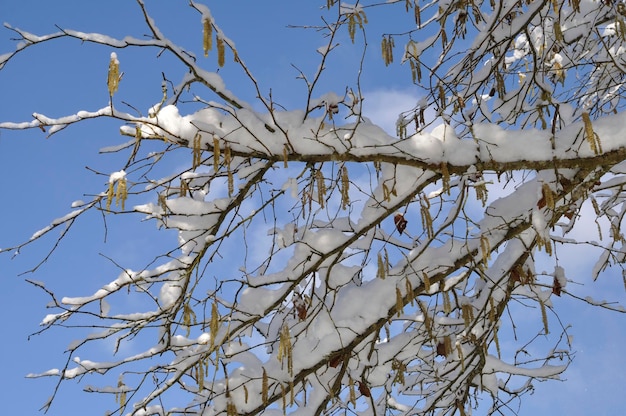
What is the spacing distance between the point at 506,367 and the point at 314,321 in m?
1.54

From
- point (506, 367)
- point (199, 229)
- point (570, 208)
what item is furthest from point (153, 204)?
point (506, 367)

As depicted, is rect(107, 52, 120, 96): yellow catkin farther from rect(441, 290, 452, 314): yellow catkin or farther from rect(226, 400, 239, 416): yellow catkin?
rect(441, 290, 452, 314): yellow catkin

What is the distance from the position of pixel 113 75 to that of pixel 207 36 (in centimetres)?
42

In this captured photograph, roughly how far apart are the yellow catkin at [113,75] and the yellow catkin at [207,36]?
1.17ft

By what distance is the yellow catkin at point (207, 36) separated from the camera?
2.54 m

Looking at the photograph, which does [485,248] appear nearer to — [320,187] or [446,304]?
[446,304]

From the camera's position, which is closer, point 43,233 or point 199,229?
point 43,233

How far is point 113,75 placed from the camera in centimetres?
239

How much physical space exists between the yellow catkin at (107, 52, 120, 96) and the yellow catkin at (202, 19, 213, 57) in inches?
14.1

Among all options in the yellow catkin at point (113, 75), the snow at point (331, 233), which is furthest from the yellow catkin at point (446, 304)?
the yellow catkin at point (113, 75)

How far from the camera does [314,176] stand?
3.37m

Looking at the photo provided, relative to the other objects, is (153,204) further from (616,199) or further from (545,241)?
(616,199)

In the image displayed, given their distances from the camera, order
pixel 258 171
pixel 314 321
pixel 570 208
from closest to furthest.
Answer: pixel 258 171 < pixel 570 208 < pixel 314 321

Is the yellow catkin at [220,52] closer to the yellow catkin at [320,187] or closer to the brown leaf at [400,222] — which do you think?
the yellow catkin at [320,187]
